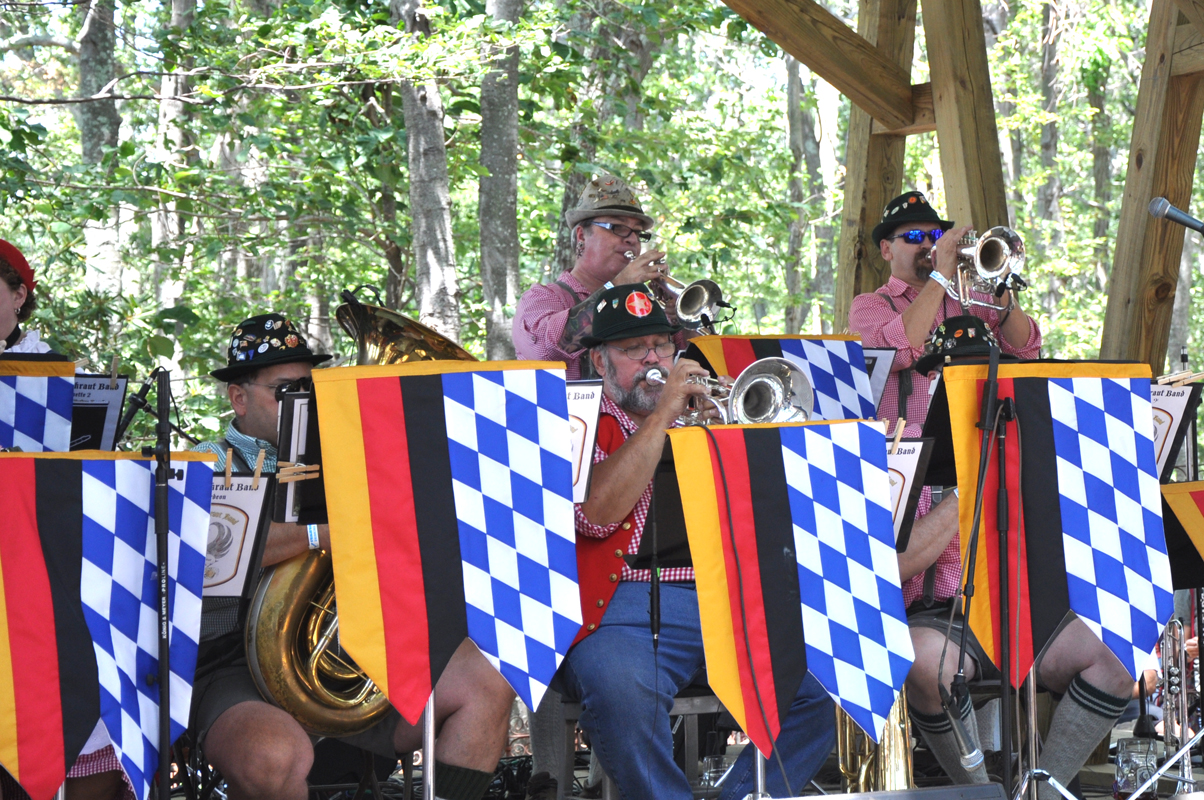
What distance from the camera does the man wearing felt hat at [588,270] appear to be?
4.23 m

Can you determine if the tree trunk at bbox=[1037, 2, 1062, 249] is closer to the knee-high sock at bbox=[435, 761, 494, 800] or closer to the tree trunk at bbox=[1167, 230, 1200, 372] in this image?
the tree trunk at bbox=[1167, 230, 1200, 372]

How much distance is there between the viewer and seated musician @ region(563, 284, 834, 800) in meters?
3.01

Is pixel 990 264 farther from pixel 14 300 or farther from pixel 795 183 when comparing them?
pixel 795 183

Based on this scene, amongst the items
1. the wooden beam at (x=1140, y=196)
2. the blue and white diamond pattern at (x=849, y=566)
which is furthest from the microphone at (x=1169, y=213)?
the wooden beam at (x=1140, y=196)

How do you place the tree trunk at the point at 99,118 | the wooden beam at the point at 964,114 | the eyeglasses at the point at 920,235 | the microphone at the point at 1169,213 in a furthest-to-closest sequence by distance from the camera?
the tree trunk at the point at 99,118 < the wooden beam at the point at 964,114 < the eyeglasses at the point at 920,235 < the microphone at the point at 1169,213

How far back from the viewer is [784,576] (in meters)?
2.81

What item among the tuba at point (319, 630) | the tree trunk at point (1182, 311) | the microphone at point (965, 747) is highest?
the tree trunk at point (1182, 311)

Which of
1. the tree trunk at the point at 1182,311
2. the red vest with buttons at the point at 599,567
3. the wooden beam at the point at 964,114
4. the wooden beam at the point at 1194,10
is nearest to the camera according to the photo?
the red vest with buttons at the point at 599,567

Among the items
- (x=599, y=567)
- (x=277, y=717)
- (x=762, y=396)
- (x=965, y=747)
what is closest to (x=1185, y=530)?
(x=965, y=747)

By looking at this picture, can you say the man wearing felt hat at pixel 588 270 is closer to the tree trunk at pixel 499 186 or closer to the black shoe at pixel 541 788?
the black shoe at pixel 541 788

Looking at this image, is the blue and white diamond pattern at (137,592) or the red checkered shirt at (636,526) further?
the red checkered shirt at (636,526)

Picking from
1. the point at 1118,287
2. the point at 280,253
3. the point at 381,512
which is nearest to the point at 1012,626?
the point at 381,512

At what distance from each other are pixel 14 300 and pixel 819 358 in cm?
267

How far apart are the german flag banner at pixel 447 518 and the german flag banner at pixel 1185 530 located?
1.91m
